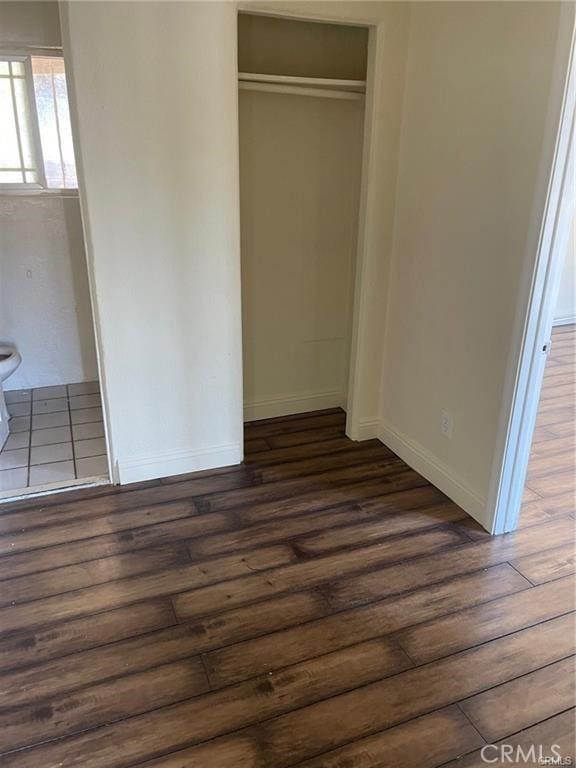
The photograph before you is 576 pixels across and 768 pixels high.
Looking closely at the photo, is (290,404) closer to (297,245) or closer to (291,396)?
(291,396)

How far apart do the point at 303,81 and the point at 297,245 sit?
853 mm

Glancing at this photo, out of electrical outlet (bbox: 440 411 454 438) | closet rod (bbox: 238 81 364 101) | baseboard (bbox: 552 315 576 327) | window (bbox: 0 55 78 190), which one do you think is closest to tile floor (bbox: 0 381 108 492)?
window (bbox: 0 55 78 190)

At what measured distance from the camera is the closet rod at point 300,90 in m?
2.90

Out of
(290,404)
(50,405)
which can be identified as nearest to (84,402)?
(50,405)

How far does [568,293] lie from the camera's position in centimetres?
564

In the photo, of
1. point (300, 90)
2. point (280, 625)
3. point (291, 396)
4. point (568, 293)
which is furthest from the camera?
point (568, 293)

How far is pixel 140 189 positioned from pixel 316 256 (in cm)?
125

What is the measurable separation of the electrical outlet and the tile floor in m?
1.73

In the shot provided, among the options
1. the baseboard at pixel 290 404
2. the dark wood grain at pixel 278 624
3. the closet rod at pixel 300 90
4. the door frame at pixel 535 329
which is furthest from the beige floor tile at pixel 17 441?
the door frame at pixel 535 329

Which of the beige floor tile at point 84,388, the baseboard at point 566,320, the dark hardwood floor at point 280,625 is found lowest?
the dark hardwood floor at point 280,625

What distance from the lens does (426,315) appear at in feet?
9.26

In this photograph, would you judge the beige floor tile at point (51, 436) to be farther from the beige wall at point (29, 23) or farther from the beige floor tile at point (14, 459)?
the beige wall at point (29, 23)

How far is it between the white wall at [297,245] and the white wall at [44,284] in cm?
128

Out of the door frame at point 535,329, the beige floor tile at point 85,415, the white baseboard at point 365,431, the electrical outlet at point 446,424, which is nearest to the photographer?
the door frame at point 535,329
